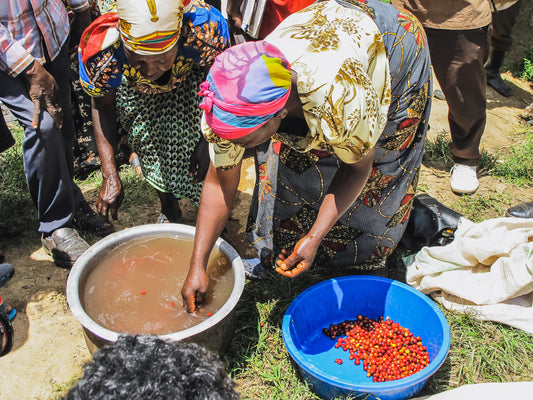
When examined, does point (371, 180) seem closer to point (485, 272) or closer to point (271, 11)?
point (485, 272)

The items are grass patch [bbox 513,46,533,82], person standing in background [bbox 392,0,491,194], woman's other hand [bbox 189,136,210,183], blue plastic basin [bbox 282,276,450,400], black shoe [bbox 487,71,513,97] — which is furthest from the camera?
grass patch [bbox 513,46,533,82]

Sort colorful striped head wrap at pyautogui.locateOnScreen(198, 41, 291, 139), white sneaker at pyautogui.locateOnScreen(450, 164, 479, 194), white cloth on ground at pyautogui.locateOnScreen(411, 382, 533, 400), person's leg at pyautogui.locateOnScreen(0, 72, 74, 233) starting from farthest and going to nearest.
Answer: white sneaker at pyautogui.locateOnScreen(450, 164, 479, 194) < person's leg at pyautogui.locateOnScreen(0, 72, 74, 233) < white cloth on ground at pyautogui.locateOnScreen(411, 382, 533, 400) < colorful striped head wrap at pyautogui.locateOnScreen(198, 41, 291, 139)

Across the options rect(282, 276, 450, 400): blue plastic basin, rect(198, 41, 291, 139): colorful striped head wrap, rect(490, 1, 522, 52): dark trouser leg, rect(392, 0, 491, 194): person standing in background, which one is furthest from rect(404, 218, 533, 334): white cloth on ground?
rect(490, 1, 522, 52): dark trouser leg

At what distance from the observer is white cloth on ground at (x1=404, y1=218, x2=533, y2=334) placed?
8.41ft

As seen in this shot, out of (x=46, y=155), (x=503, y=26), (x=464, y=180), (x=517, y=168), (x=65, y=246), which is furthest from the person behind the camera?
(x=503, y=26)

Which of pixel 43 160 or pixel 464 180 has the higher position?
pixel 43 160

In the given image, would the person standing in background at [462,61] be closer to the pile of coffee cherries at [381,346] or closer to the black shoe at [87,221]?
the pile of coffee cherries at [381,346]

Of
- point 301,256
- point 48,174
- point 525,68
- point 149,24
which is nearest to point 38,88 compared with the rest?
point 48,174

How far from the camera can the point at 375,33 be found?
197 centimetres

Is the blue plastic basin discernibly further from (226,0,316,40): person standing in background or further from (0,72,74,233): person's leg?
(226,0,316,40): person standing in background

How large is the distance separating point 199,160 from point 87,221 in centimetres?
101

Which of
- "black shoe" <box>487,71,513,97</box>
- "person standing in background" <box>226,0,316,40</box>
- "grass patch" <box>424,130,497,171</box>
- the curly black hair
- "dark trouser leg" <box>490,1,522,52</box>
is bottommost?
"black shoe" <box>487,71,513,97</box>

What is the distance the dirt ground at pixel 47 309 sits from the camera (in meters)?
2.46

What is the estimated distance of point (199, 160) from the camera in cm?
295
